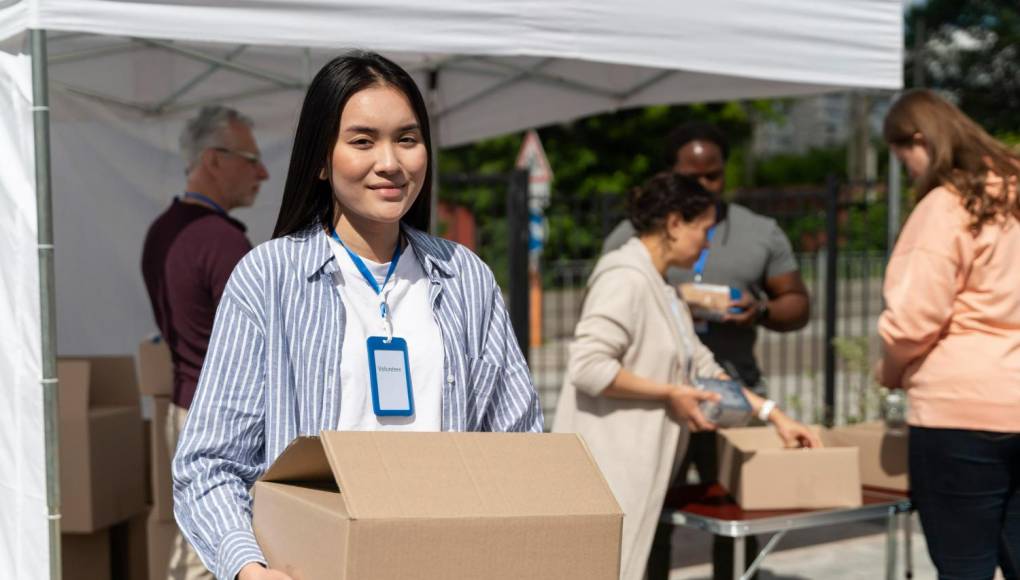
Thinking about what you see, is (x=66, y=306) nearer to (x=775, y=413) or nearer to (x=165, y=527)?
(x=165, y=527)

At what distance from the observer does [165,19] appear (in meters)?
2.69

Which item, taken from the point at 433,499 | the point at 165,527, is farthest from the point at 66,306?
the point at 433,499

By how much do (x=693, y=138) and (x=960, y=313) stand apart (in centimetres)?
132

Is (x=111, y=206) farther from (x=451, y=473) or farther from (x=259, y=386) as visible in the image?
(x=451, y=473)

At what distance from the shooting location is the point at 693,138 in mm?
4137

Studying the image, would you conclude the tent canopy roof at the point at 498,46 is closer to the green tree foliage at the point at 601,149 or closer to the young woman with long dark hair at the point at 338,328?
the young woman with long dark hair at the point at 338,328

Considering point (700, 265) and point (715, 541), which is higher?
point (700, 265)

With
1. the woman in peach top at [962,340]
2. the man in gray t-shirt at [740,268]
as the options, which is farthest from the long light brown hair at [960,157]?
the man in gray t-shirt at [740,268]

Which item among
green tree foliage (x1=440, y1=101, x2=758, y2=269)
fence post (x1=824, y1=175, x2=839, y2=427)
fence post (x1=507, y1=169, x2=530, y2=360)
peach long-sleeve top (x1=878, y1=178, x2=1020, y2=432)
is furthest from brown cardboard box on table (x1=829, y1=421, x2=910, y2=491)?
green tree foliage (x1=440, y1=101, x2=758, y2=269)

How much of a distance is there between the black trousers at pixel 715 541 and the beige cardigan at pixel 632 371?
0.41 meters

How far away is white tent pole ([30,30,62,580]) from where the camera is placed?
2.62 m

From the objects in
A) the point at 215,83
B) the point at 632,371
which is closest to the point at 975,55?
the point at 215,83

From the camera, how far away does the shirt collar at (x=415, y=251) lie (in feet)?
5.61

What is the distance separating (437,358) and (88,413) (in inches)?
101
